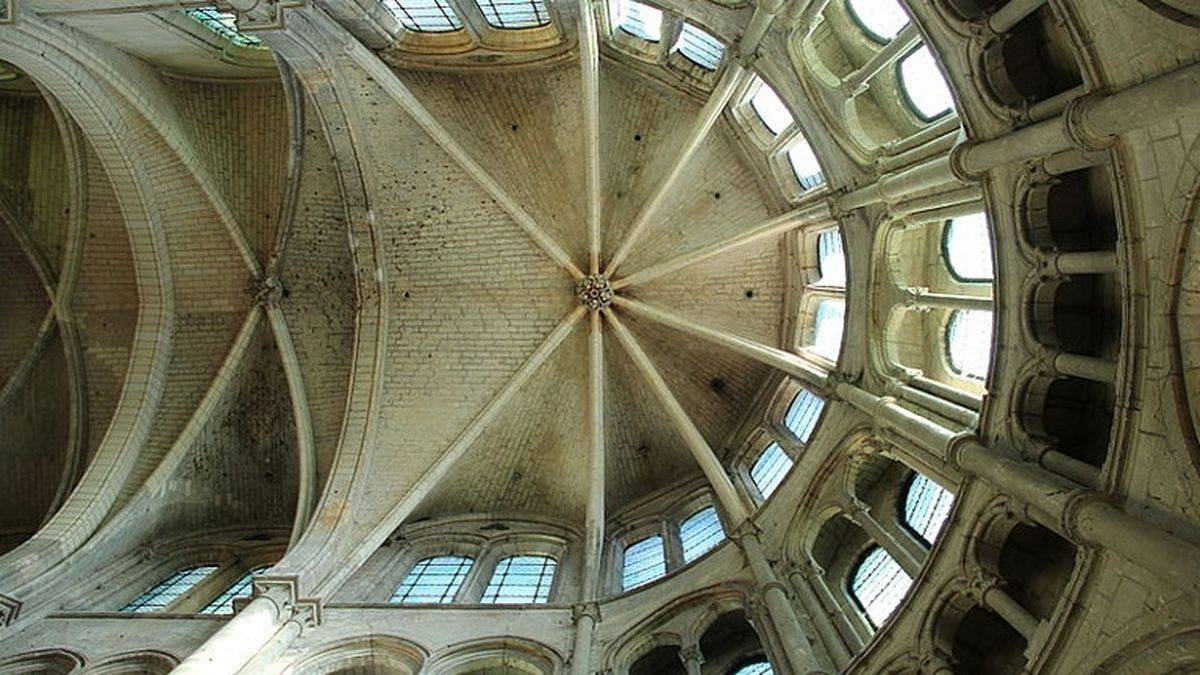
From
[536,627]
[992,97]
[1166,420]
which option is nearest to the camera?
[1166,420]

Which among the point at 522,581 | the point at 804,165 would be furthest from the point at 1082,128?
the point at 522,581

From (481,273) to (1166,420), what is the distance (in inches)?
510

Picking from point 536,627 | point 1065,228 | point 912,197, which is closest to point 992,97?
point 1065,228

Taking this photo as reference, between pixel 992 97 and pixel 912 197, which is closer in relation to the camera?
pixel 992 97

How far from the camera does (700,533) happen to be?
12977mm

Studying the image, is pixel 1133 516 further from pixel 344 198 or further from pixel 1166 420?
pixel 344 198

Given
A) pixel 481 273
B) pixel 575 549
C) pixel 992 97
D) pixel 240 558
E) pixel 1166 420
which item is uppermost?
pixel 481 273

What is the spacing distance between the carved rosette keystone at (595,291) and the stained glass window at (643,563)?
16.4ft

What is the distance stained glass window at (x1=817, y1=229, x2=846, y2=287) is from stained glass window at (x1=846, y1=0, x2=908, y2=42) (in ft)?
12.3

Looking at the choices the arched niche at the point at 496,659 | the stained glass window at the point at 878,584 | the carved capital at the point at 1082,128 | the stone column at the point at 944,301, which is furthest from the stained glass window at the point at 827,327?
the carved capital at the point at 1082,128

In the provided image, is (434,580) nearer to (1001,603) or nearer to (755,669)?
(755,669)

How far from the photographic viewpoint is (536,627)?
34.3 feet

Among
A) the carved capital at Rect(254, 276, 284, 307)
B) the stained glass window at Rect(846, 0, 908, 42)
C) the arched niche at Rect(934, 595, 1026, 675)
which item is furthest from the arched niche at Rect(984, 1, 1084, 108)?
the carved capital at Rect(254, 276, 284, 307)

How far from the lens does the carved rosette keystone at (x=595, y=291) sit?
15.5m
